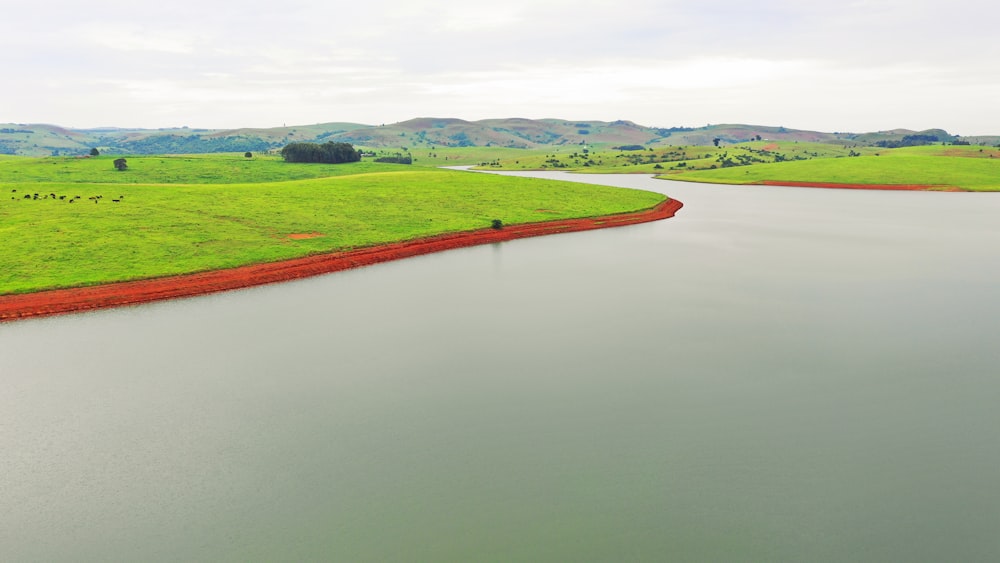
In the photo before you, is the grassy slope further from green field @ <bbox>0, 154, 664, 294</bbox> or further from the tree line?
the tree line

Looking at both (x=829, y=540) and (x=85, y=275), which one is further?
(x=85, y=275)

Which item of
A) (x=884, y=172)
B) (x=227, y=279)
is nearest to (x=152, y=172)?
(x=227, y=279)

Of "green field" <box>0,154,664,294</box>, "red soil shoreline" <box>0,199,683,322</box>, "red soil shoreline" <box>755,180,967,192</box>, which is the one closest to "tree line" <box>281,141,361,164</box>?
"green field" <box>0,154,664,294</box>

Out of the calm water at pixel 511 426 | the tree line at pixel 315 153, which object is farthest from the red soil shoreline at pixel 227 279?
the tree line at pixel 315 153

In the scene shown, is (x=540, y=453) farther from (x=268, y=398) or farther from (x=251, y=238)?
(x=251, y=238)

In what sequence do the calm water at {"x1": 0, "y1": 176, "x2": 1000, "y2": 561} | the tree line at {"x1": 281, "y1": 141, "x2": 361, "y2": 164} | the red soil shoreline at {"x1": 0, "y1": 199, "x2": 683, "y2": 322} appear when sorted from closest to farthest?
the calm water at {"x1": 0, "y1": 176, "x2": 1000, "y2": 561} < the red soil shoreline at {"x1": 0, "y1": 199, "x2": 683, "y2": 322} < the tree line at {"x1": 281, "y1": 141, "x2": 361, "y2": 164}

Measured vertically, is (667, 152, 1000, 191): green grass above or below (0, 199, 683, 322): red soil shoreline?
above

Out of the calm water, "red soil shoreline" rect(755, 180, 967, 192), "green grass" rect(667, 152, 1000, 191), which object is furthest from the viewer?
A: "green grass" rect(667, 152, 1000, 191)

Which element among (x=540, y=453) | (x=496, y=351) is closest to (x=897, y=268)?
(x=496, y=351)
